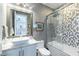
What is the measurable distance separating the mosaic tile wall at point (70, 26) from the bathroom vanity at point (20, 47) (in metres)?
0.45

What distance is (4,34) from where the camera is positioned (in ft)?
5.57

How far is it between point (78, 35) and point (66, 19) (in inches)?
11.7

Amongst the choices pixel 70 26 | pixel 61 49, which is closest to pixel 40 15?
pixel 70 26

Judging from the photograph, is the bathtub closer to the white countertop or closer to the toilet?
the toilet

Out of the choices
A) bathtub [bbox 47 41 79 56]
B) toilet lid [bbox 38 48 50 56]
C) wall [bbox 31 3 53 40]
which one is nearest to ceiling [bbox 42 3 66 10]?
wall [bbox 31 3 53 40]

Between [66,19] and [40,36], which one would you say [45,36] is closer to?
[40,36]

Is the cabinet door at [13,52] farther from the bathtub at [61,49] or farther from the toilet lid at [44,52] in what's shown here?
the bathtub at [61,49]

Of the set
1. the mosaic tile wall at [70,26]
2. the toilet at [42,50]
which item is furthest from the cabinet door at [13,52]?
the mosaic tile wall at [70,26]

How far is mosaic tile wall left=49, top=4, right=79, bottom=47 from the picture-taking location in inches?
66.5

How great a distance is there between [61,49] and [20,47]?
24.9 inches

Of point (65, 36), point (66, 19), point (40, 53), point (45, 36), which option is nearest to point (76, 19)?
point (66, 19)

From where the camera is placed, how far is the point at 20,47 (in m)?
1.76

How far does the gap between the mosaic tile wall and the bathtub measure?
0.07 m

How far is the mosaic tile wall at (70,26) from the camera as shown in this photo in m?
1.69
